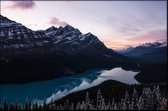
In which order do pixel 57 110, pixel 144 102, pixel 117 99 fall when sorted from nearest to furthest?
1. pixel 57 110
2. pixel 144 102
3. pixel 117 99

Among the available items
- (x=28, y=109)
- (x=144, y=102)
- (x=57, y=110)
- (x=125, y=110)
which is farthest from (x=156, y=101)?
(x=28, y=109)

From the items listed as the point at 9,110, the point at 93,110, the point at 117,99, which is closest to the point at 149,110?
the point at 93,110

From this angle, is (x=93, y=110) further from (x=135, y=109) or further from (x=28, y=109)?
(x=28, y=109)

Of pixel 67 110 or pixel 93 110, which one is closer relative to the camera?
pixel 93 110

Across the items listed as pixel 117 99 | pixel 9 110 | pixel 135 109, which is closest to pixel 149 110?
pixel 135 109

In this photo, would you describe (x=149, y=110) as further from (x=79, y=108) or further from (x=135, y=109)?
(x=79, y=108)

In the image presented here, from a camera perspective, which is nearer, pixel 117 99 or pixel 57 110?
pixel 57 110

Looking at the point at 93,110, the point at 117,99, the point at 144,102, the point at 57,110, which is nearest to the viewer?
the point at 93,110
